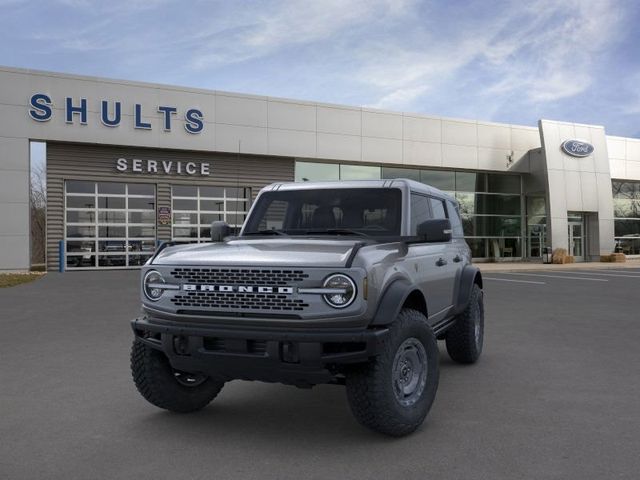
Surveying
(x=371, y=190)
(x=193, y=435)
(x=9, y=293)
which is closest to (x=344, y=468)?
(x=193, y=435)

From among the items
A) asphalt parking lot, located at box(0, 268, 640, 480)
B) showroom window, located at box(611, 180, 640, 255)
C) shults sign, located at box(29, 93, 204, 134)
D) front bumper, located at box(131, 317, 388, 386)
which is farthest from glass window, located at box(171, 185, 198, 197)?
showroom window, located at box(611, 180, 640, 255)

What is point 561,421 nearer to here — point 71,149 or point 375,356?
point 375,356

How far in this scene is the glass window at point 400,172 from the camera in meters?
27.0

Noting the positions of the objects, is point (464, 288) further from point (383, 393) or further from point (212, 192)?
point (212, 192)

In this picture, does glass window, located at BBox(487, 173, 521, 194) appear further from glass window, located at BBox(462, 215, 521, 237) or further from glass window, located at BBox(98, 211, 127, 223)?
glass window, located at BBox(98, 211, 127, 223)

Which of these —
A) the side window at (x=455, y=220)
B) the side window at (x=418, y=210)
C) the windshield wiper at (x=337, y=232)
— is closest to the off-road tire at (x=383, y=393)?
the windshield wiper at (x=337, y=232)

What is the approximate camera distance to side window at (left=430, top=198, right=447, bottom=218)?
18.9ft

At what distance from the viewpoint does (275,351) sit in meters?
3.62

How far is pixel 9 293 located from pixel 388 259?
41.7 ft

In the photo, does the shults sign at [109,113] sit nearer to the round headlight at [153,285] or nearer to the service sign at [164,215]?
the service sign at [164,215]

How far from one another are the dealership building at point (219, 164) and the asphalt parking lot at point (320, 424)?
15.1 meters

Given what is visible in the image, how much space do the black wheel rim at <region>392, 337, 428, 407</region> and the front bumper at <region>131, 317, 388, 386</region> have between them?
0.41 meters

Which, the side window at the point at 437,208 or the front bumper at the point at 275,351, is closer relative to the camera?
the front bumper at the point at 275,351

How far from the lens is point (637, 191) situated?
3350 cm
